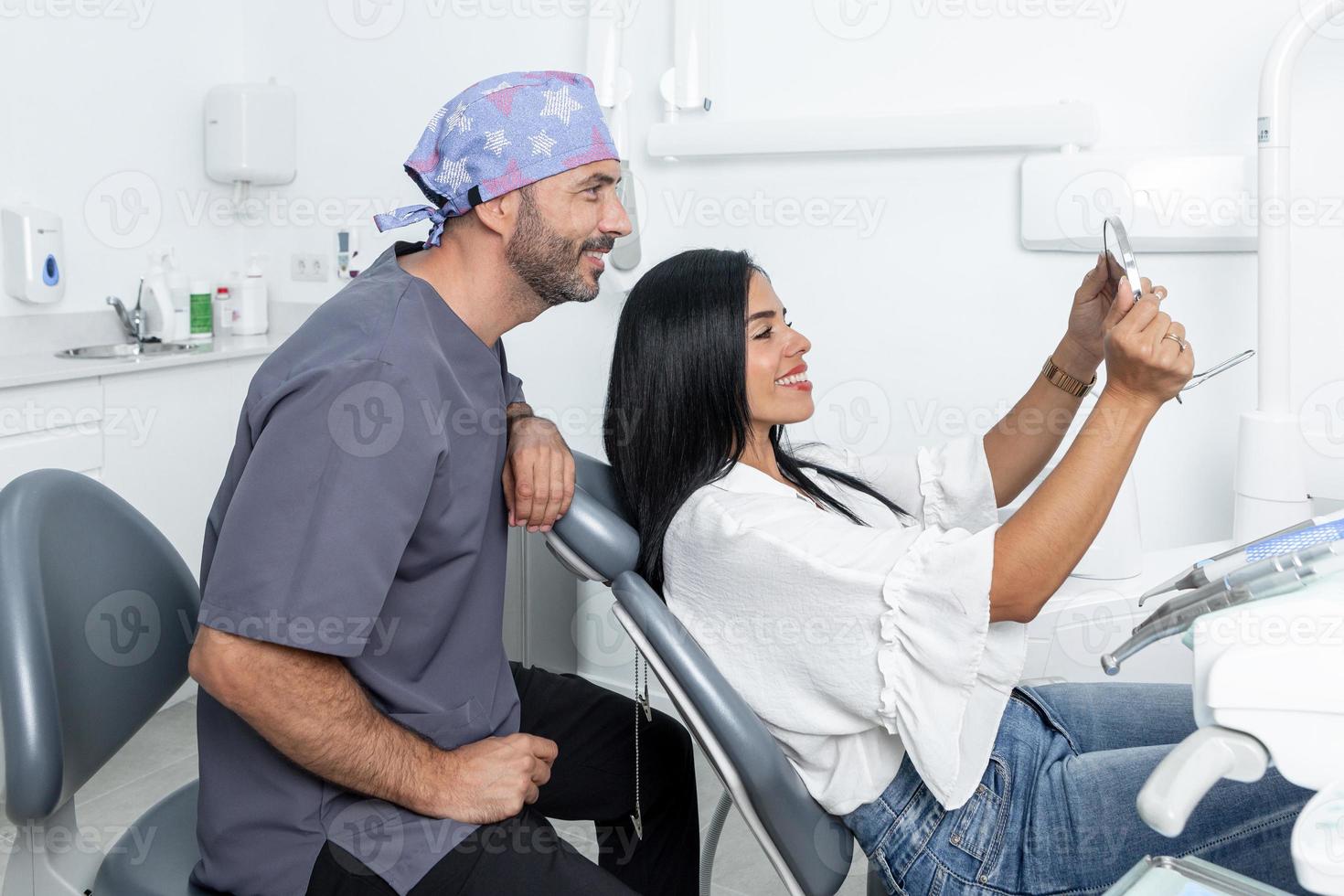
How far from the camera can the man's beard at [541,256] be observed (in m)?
1.15

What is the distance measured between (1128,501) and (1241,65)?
728 mm

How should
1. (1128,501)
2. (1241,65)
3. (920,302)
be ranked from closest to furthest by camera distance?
(1128,501), (1241,65), (920,302)

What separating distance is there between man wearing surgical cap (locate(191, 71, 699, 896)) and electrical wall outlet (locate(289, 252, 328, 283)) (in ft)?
5.55

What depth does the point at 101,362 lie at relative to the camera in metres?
2.28

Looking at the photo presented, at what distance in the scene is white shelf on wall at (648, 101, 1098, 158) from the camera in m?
1.86

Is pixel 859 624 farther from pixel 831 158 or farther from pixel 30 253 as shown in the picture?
pixel 30 253

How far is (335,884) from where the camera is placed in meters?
0.98

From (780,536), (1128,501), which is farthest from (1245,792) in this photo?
(1128,501)

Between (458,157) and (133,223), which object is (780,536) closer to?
(458,157)

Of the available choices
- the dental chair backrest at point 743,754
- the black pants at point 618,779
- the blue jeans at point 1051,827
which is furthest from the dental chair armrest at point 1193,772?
the black pants at point 618,779

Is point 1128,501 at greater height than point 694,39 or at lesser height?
lesser

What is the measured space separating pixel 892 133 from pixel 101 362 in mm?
1614

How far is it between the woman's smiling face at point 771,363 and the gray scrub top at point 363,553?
0.29m

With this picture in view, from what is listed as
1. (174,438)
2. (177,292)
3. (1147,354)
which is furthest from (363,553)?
(177,292)
